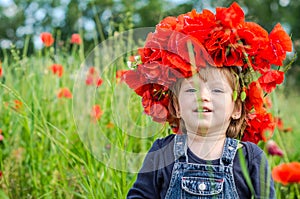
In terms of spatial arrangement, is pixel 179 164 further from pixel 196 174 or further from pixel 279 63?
pixel 279 63

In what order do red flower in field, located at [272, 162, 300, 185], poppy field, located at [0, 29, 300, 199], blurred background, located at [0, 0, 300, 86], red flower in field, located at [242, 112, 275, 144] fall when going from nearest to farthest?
red flower in field, located at [272, 162, 300, 185] < red flower in field, located at [242, 112, 275, 144] < poppy field, located at [0, 29, 300, 199] < blurred background, located at [0, 0, 300, 86]

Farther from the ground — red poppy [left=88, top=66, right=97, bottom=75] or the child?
red poppy [left=88, top=66, right=97, bottom=75]

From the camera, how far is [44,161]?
7.72ft

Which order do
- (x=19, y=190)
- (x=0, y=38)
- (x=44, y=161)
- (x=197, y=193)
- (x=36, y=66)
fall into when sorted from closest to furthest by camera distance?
(x=197, y=193) → (x=19, y=190) → (x=44, y=161) → (x=36, y=66) → (x=0, y=38)

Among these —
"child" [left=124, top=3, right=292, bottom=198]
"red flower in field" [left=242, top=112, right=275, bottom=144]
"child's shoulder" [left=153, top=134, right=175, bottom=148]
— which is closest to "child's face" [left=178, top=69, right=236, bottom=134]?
"child" [left=124, top=3, right=292, bottom=198]

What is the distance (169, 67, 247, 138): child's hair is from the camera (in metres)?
1.44

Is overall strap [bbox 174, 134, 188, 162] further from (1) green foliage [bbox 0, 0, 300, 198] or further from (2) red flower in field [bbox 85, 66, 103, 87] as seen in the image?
(2) red flower in field [bbox 85, 66, 103, 87]

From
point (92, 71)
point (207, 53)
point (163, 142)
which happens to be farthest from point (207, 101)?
point (92, 71)

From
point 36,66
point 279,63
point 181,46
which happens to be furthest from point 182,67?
point 36,66

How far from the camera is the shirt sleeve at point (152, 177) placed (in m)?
1.49

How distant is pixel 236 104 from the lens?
4.95 feet

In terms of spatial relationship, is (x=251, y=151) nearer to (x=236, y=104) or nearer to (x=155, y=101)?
(x=236, y=104)

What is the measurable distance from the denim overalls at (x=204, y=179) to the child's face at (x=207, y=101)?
0.08m

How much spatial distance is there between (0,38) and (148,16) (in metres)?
4.34
